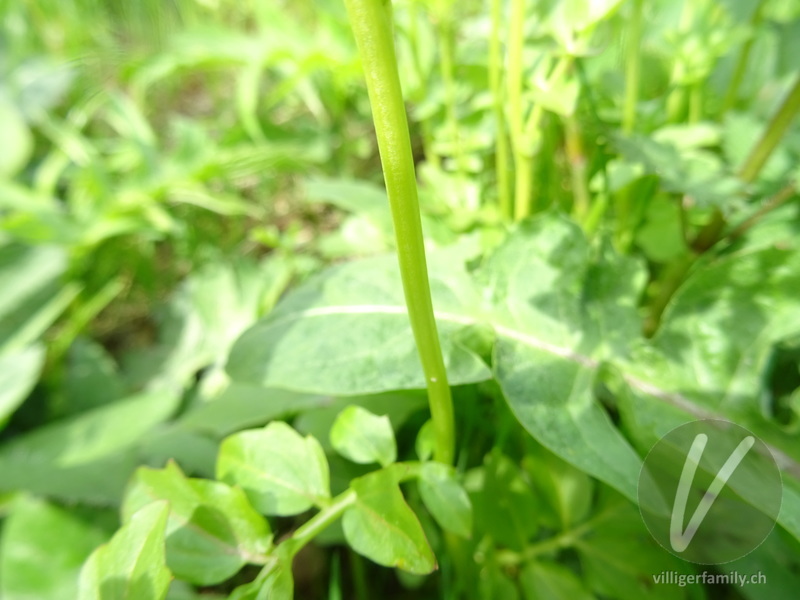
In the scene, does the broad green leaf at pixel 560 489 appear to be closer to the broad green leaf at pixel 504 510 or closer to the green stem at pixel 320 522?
the broad green leaf at pixel 504 510

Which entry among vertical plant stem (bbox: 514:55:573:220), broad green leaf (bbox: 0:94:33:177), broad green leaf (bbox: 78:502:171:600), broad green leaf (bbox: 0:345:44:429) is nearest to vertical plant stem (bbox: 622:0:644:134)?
vertical plant stem (bbox: 514:55:573:220)

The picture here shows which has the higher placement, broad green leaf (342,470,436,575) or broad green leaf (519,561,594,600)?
broad green leaf (342,470,436,575)

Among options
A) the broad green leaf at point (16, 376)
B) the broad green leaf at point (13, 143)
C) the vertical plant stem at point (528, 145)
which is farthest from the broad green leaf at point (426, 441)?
the broad green leaf at point (13, 143)

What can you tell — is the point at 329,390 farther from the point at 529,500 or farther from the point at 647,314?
the point at 647,314

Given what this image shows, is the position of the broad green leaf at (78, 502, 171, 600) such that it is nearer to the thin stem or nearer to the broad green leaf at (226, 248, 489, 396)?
the broad green leaf at (226, 248, 489, 396)

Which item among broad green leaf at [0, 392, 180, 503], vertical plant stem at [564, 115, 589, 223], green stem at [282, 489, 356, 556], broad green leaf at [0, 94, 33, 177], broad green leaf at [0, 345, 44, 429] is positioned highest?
broad green leaf at [0, 94, 33, 177]

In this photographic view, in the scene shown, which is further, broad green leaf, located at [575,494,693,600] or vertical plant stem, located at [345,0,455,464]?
broad green leaf, located at [575,494,693,600]

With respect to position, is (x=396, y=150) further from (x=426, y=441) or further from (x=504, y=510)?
(x=504, y=510)

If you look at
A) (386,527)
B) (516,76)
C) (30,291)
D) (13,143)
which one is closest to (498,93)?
(516,76)
